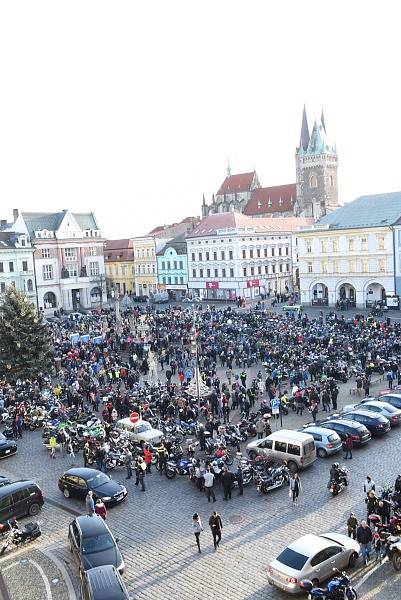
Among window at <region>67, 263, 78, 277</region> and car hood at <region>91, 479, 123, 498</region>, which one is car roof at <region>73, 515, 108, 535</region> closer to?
car hood at <region>91, 479, 123, 498</region>

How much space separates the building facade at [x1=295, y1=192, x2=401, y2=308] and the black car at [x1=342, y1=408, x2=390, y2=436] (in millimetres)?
35684

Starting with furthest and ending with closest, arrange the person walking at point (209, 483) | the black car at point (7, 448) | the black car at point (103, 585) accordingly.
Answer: the black car at point (7, 448), the person walking at point (209, 483), the black car at point (103, 585)

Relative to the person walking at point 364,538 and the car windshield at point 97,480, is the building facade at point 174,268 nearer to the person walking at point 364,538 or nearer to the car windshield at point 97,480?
the car windshield at point 97,480

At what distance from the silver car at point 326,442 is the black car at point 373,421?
2.17 meters

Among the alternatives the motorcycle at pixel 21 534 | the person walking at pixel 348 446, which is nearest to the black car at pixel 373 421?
the person walking at pixel 348 446

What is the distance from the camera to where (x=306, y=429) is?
77.4ft

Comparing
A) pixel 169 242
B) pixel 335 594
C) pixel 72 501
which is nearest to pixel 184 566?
pixel 335 594

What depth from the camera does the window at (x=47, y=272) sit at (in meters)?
77.3

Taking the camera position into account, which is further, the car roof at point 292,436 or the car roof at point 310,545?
the car roof at point 292,436

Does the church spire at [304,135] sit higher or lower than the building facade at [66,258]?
higher

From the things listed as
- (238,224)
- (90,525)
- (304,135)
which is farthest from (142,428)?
(304,135)

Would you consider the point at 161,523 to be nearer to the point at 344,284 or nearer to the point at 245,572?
the point at 245,572

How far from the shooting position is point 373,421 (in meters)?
24.5

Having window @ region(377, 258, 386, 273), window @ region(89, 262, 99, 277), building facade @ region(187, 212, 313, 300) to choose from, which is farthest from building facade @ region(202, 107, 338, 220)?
window @ region(377, 258, 386, 273)
